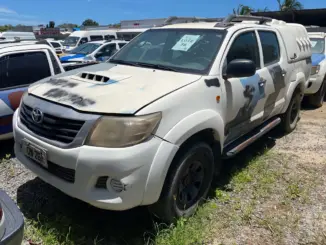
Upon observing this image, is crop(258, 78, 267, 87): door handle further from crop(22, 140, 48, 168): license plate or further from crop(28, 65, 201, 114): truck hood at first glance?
crop(22, 140, 48, 168): license plate

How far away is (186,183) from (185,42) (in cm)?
157

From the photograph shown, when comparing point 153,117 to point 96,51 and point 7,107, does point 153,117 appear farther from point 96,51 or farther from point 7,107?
point 96,51

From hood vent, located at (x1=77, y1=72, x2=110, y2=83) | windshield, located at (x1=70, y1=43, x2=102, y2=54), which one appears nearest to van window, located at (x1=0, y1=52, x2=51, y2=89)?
hood vent, located at (x1=77, y1=72, x2=110, y2=83)

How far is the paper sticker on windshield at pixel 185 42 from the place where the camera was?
3.60 metres

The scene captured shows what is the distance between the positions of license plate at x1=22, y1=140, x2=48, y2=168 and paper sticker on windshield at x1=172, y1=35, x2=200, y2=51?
1.82 metres

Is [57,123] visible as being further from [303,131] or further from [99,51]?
[99,51]

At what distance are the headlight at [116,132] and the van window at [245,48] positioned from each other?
60.3 inches

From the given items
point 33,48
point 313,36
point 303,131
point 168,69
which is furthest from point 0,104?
point 313,36

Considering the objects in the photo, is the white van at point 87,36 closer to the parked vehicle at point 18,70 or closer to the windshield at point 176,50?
the parked vehicle at point 18,70

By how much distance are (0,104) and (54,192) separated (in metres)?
1.44

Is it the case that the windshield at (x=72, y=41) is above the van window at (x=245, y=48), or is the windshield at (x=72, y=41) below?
below

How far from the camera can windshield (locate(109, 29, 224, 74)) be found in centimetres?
339

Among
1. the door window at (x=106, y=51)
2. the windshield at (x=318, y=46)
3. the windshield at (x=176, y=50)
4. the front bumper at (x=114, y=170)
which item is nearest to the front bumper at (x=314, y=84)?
the windshield at (x=318, y=46)

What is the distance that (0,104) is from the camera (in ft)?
13.6
